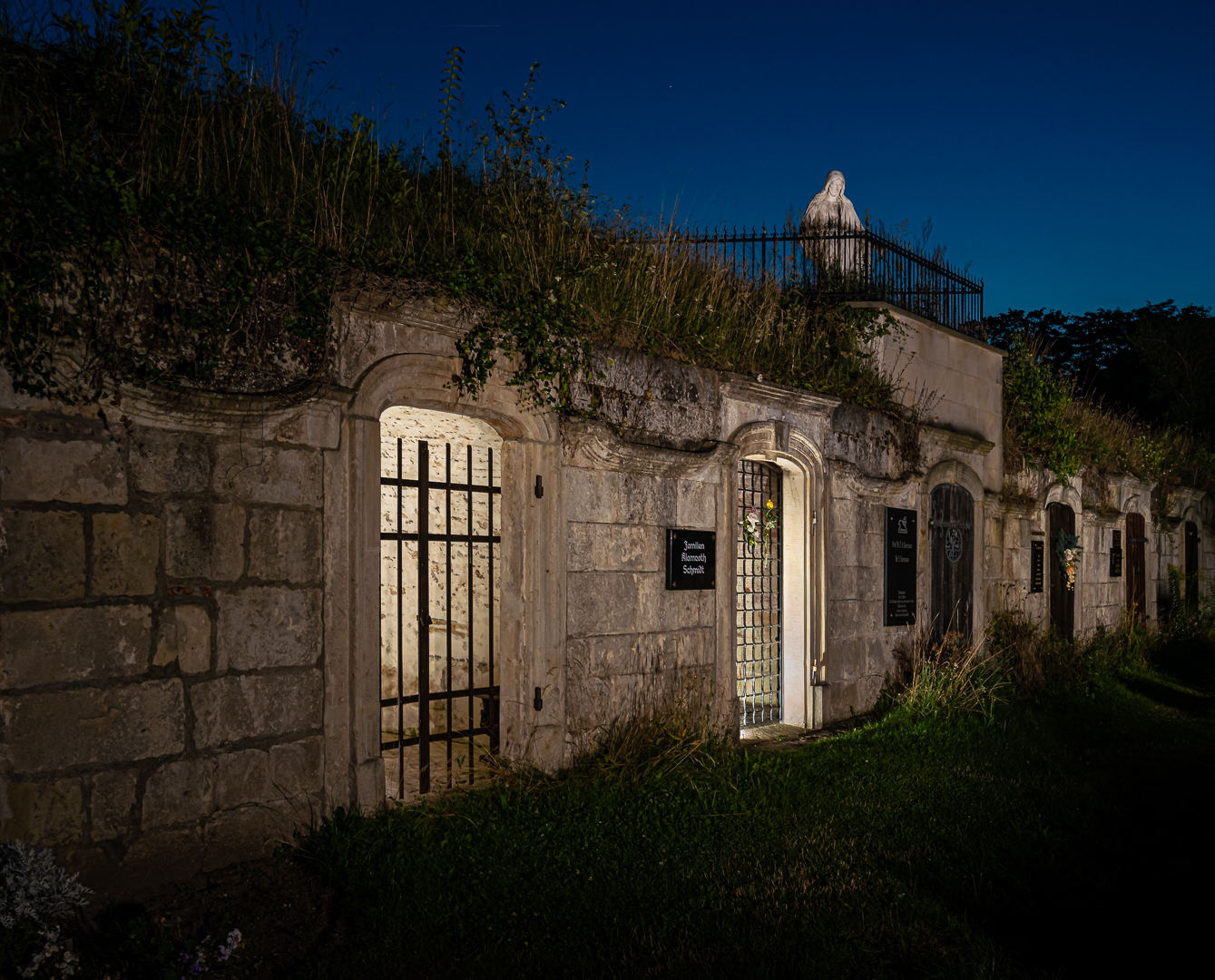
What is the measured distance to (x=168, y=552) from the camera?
15.1ft

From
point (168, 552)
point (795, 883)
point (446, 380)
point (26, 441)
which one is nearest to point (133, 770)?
point (168, 552)

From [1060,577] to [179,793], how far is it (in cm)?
1247

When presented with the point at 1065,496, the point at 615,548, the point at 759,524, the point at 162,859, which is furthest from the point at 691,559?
the point at 1065,496

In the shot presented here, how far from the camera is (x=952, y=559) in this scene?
11266 mm

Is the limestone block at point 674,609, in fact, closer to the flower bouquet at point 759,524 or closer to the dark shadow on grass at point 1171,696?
the flower bouquet at point 759,524

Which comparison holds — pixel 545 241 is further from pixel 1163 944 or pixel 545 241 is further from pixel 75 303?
pixel 1163 944

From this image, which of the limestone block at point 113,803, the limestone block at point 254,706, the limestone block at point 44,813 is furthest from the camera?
the limestone block at point 254,706

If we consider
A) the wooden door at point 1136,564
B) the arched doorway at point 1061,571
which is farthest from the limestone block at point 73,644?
the wooden door at point 1136,564

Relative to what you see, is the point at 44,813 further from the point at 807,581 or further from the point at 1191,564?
the point at 1191,564

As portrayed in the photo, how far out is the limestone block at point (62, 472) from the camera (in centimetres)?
414

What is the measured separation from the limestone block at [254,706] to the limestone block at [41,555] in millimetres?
799

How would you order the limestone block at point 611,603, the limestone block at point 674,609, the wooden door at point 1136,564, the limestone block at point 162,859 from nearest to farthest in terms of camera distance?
the limestone block at point 162,859
the limestone block at point 611,603
the limestone block at point 674,609
the wooden door at point 1136,564

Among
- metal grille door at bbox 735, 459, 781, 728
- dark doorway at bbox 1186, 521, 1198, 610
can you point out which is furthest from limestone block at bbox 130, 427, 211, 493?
dark doorway at bbox 1186, 521, 1198, 610

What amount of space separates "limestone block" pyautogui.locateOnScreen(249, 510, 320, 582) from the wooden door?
14752 millimetres
